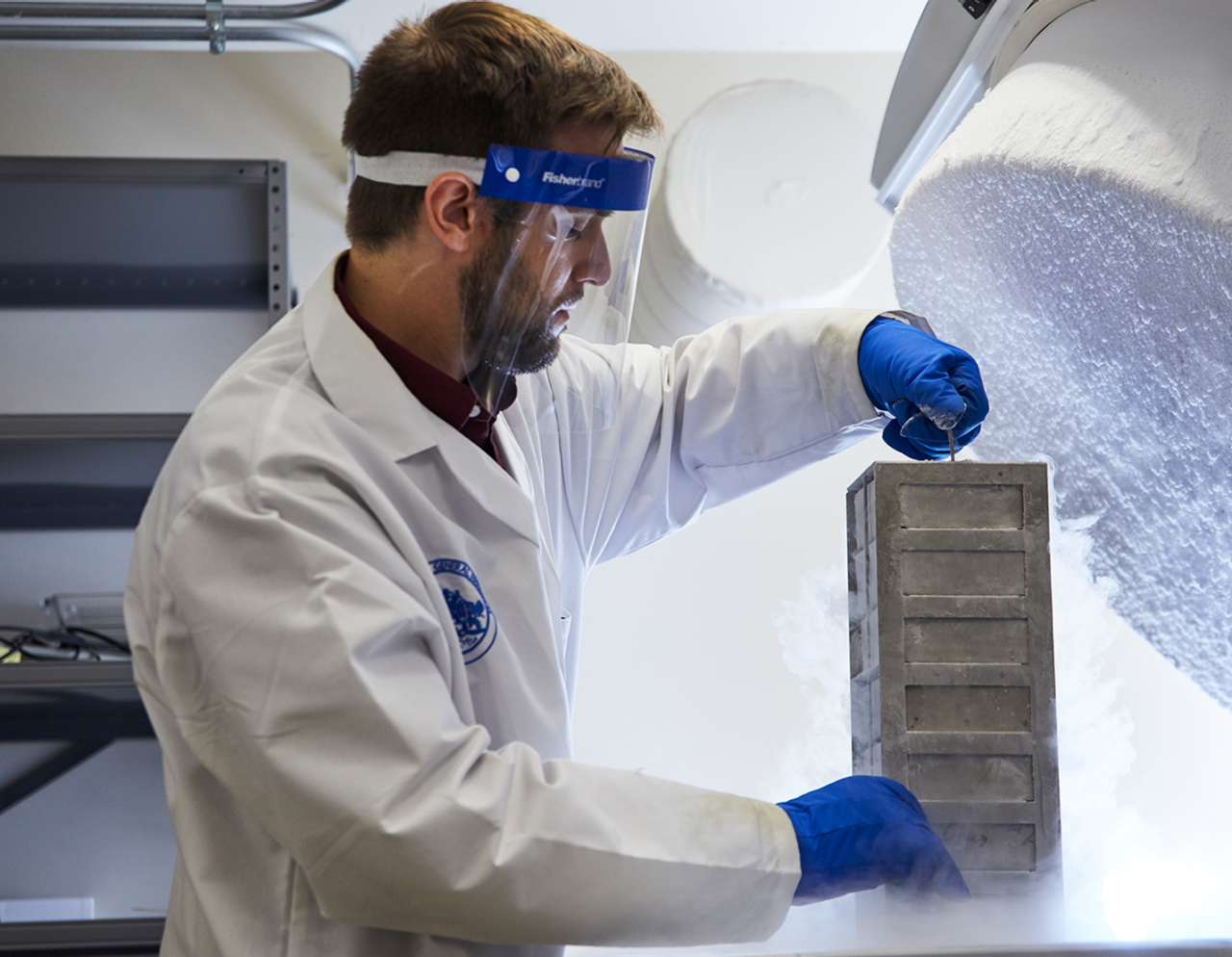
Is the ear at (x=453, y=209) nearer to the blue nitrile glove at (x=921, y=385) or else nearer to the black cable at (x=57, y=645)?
the blue nitrile glove at (x=921, y=385)

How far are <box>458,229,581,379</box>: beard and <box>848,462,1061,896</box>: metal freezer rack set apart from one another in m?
0.33

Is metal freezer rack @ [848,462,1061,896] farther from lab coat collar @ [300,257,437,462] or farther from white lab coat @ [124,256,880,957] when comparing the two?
lab coat collar @ [300,257,437,462]

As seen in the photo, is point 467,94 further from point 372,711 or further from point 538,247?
point 372,711

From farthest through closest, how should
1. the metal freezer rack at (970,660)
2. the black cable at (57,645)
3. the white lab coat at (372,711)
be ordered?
the black cable at (57,645) < the metal freezer rack at (970,660) < the white lab coat at (372,711)

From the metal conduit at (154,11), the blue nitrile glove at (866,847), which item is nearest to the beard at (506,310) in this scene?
the blue nitrile glove at (866,847)

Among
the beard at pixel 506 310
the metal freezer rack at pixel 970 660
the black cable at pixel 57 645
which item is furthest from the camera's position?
the black cable at pixel 57 645

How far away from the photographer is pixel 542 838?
2.25ft

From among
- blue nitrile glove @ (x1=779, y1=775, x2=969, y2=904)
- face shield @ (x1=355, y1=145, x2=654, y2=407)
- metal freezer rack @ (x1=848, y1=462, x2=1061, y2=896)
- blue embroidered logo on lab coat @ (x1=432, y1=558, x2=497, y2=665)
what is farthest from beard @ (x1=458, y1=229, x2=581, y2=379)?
blue nitrile glove @ (x1=779, y1=775, x2=969, y2=904)

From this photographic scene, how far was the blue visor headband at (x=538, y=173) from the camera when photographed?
859 millimetres

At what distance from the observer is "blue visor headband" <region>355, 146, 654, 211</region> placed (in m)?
0.86

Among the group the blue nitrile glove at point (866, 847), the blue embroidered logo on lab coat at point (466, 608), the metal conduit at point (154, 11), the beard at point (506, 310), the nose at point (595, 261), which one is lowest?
the blue nitrile glove at point (866, 847)

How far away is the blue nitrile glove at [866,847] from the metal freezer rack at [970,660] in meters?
0.05

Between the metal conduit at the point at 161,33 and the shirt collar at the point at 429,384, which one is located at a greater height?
the metal conduit at the point at 161,33

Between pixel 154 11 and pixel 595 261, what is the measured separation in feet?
3.88
